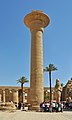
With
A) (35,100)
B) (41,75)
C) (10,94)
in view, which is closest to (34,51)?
(41,75)

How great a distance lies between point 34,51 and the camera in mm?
26422

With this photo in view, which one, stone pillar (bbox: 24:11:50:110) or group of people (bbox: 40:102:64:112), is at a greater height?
stone pillar (bbox: 24:11:50:110)

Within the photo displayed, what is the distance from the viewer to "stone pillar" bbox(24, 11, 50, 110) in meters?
25.9

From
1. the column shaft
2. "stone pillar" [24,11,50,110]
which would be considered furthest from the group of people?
the column shaft

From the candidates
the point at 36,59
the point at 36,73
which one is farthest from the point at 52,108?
the point at 36,59

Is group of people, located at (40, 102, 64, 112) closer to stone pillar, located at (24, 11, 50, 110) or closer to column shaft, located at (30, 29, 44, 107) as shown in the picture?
stone pillar, located at (24, 11, 50, 110)

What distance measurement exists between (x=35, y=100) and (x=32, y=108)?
928 millimetres

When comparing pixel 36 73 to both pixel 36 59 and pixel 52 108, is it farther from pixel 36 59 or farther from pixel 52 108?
pixel 52 108

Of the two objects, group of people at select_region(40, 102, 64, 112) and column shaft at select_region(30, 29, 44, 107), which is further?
column shaft at select_region(30, 29, 44, 107)

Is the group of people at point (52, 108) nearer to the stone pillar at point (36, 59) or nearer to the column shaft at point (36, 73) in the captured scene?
the stone pillar at point (36, 59)

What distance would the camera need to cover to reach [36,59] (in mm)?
26234

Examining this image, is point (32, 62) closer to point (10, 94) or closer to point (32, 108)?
point (32, 108)

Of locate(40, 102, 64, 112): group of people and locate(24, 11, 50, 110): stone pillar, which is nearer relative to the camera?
A: locate(40, 102, 64, 112): group of people

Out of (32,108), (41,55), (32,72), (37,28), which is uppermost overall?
(37,28)
